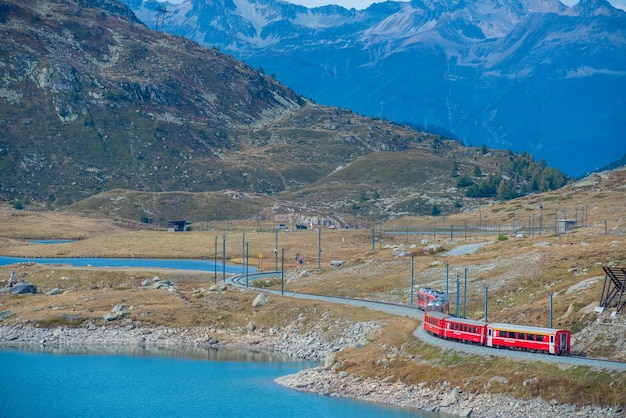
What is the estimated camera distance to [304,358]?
10044 cm

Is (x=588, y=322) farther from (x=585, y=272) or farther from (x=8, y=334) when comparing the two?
(x=8, y=334)

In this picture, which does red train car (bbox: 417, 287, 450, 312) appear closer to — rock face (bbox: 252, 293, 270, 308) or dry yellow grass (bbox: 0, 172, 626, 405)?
dry yellow grass (bbox: 0, 172, 626, 405)

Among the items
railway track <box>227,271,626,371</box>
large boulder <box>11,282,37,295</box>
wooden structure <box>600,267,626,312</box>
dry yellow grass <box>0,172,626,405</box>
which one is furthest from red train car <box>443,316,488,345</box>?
large boulder <box>11,282,37,295</box>

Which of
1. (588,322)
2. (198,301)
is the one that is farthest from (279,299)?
(588,322)

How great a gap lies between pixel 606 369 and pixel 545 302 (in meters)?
26.9

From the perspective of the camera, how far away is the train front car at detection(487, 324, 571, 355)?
74500mm

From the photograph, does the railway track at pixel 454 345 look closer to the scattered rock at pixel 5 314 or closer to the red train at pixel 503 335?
the red train at pixel 503 335

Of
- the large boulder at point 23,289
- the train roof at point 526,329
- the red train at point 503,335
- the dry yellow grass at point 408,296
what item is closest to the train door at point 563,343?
the red train at point 503,335

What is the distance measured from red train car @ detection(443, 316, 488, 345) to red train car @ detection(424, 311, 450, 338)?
0.64 metres

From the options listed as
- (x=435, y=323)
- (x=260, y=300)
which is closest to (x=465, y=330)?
(x=435, y=323)

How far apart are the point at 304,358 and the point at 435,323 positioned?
17241 mm

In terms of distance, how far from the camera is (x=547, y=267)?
11556 cm

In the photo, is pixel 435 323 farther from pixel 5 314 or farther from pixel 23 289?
pixel 23 289

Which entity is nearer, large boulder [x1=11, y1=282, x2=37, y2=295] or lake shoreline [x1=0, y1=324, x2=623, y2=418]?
lake shoreline [x1=0, y1=324, x2=623, y2=418]
